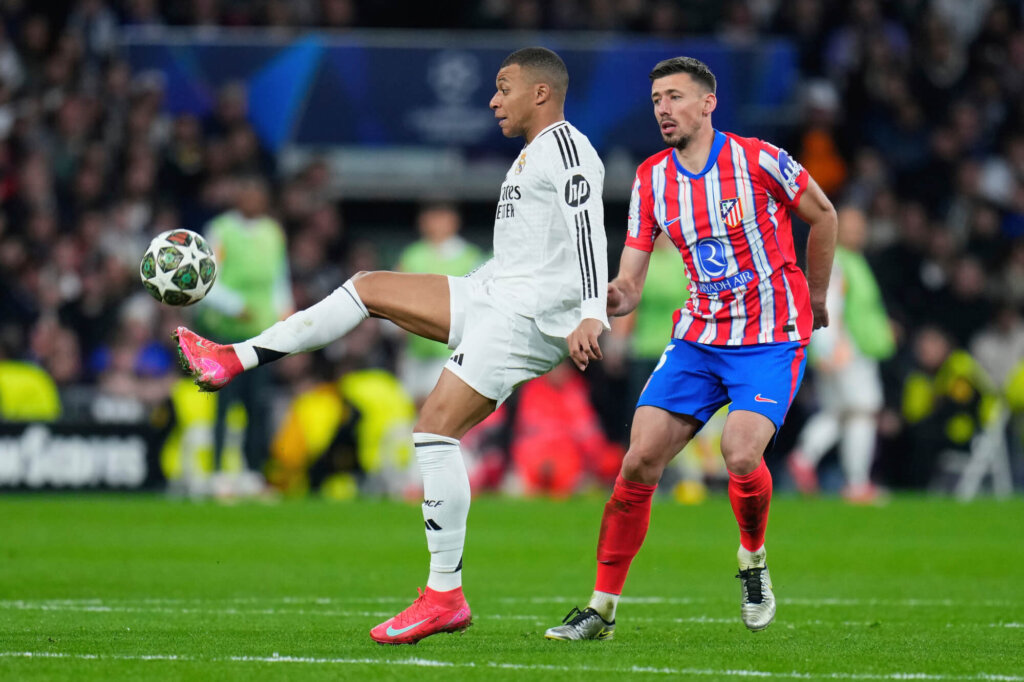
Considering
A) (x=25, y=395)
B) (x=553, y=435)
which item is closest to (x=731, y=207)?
(x=553, y=435)

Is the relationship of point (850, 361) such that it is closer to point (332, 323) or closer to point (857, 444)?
point (857, 444)

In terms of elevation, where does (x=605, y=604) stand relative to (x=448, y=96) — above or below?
below

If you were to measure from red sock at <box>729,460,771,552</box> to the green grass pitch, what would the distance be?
1.36ft

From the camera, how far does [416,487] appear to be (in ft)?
47.9

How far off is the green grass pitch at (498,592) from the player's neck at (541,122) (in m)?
1.99

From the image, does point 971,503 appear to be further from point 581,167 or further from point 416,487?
point 581,167

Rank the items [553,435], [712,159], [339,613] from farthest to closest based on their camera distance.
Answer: [553,435]
[339,613]
[712,159]

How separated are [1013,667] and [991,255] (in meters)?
13.1

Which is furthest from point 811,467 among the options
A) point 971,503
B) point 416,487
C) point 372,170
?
point 372,170

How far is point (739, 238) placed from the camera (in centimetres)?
662

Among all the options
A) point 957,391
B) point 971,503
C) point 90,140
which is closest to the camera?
point 971,503

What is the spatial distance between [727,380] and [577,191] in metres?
1.12

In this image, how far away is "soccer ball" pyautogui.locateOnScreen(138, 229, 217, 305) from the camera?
6.36 meters

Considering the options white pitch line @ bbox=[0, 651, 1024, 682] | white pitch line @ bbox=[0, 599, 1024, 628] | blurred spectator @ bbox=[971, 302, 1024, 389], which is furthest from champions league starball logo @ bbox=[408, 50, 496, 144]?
white pitch line @ bbox=[0, 651, 1024, 682]
